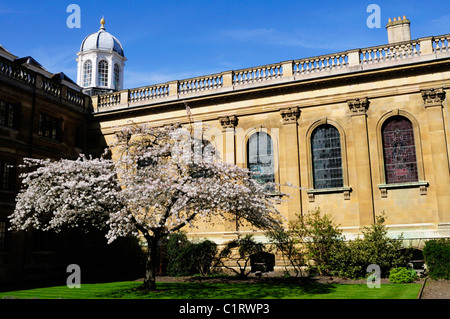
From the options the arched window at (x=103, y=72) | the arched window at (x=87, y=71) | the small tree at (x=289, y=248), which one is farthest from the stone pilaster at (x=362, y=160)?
the arched window at (x=87, y=71)

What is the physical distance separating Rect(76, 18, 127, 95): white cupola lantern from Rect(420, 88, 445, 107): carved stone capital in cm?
2464

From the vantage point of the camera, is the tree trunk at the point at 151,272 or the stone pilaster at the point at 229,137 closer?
the tree trunk at the point at 151,272

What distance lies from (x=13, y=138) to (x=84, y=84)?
1556cm

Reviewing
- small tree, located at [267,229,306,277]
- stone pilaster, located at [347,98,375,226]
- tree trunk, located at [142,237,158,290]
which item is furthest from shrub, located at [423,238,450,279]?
tree trunk, located at [142,237,158,290]

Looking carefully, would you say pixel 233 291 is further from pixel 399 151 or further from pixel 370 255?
pixel 399 151

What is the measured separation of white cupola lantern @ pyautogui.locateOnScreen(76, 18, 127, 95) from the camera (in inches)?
1449

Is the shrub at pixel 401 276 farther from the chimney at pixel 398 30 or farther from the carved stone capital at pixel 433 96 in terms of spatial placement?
the chimney at pixel 398 30

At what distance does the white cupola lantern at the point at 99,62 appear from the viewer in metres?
36.8

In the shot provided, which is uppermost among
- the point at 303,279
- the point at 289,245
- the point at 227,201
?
the point at 227,201

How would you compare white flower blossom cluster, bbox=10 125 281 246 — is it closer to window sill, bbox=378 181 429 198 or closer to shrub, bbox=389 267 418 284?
shrub, bbox=389 267 418 284

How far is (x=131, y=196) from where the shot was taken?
615 inches

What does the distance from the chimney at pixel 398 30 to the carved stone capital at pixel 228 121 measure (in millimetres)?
10072
